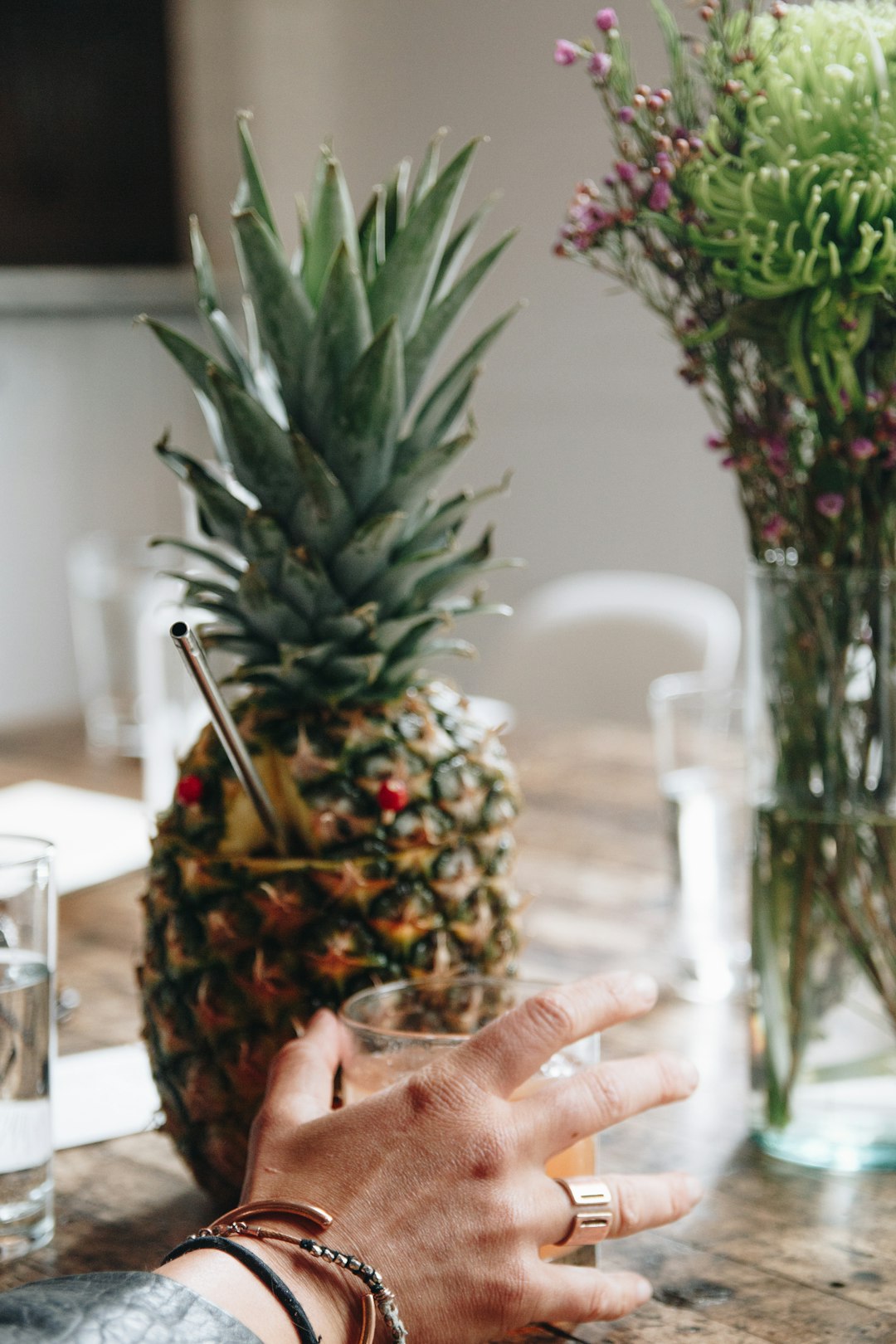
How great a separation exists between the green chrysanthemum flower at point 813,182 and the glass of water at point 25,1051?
51 centimetres

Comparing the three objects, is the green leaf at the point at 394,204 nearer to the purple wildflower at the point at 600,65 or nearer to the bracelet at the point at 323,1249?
the purple wildflower at the point at 600,65

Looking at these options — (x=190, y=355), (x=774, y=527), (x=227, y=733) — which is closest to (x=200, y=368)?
(x=190, y=355)

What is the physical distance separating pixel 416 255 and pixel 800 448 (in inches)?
10.1

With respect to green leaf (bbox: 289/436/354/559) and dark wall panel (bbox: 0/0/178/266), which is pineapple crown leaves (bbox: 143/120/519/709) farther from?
dark wall panel (bbox: 0/0/178/266)

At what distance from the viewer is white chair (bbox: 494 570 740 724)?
229 centimetres

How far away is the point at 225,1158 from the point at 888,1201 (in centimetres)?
38

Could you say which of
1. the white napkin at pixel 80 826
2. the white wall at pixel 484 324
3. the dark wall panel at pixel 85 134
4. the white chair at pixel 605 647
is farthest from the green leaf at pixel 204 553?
the dark wall panel at pixel 85 134

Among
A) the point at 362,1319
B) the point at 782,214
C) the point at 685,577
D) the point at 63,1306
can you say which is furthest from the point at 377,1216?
the point at 685,577

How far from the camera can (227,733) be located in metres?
0.76

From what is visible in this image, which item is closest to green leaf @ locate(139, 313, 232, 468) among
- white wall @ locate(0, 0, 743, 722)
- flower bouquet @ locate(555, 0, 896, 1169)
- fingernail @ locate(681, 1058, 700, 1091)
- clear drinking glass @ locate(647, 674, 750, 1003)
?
flower bouquet @ locate(555, 0, 896, 1169)

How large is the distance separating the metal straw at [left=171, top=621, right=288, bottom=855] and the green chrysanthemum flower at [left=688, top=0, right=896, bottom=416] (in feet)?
1.14

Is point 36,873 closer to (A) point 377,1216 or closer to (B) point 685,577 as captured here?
(A) point 377,1216

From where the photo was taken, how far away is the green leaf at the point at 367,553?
82 centimetres

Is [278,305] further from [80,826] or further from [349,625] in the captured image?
[80,826]
